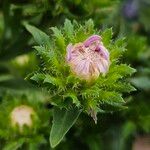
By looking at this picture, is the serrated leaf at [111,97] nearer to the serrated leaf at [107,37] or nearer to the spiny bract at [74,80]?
the spiny bract at [74,80]

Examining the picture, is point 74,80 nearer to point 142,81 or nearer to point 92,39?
point 92,39

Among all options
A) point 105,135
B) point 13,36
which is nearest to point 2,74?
point 13,36

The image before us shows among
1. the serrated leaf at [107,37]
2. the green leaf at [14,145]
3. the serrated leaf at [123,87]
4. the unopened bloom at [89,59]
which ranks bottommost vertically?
the green leaf at [14,145]

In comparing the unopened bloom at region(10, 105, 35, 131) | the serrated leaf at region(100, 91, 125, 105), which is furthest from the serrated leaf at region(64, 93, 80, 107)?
the unopened bloom at region(10, 105, 35, 131)

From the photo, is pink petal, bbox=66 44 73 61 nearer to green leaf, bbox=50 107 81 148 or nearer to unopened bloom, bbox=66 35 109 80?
unopened bloom, bbox=66 35 109 80

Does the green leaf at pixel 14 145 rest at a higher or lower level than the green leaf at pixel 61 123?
lower

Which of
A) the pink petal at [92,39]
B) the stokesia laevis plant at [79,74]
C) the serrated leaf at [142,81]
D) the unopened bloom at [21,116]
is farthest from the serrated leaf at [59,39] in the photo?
the serrated leaf at [142,81]

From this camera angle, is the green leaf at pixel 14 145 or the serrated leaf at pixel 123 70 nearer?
the serrated leaf at pixel 123 70

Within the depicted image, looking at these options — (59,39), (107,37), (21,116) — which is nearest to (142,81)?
(21,116)
